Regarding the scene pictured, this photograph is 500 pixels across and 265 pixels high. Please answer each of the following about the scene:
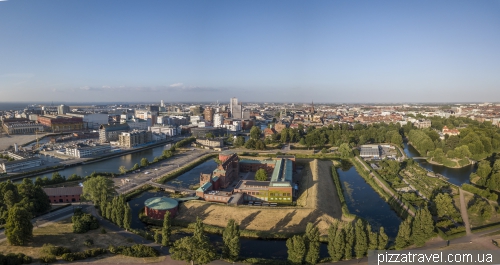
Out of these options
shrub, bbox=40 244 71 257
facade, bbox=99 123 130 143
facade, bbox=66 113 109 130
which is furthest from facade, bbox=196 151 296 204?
facade, bbox=66 113 109 130

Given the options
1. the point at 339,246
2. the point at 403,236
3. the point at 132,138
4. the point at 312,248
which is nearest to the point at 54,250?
the point at 312,248

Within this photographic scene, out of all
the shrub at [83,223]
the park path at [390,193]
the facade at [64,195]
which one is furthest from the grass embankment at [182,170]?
the park path at [390,193]

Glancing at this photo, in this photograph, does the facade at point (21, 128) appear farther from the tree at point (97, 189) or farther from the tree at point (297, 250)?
the tree at point (297, 250)

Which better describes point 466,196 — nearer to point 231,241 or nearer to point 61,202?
point 231,241

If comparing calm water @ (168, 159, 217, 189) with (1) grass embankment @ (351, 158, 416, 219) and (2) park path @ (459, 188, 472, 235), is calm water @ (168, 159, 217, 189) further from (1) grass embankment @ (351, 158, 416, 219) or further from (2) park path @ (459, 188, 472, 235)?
(2) park path @ (459, 188, 472, 235)

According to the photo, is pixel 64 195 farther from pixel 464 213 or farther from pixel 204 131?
pixel 204 131

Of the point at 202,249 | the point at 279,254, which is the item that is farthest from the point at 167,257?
the point at 279,254
